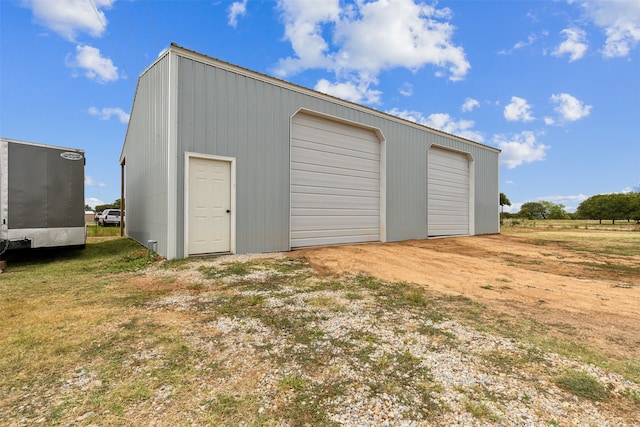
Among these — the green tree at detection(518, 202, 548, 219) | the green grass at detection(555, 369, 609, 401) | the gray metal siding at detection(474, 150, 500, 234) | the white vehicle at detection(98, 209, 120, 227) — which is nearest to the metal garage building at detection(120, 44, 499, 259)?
the gray metal siding at detection(474, 150, 500, 234)

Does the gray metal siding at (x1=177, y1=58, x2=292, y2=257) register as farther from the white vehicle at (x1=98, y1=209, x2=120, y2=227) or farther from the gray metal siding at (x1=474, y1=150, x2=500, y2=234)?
the white vehicle at (x1=98, y1=209, x2=120, y2=227)

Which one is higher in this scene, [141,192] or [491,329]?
[141,192]

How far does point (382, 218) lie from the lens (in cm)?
1018

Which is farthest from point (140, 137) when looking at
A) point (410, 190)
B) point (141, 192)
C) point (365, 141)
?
point (410, 190)

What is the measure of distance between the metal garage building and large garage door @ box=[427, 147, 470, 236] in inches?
3.3

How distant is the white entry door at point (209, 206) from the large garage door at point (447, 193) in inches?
319

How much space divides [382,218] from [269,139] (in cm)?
481

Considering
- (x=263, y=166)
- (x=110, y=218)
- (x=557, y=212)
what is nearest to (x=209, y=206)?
(x=263, y=166)

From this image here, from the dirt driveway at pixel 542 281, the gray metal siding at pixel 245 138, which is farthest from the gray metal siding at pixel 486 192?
the gray metal siding at pixel 245 138

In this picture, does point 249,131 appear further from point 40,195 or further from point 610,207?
point 610,207

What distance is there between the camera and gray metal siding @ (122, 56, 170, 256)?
664 centimetres

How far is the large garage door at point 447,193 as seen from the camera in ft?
39.5

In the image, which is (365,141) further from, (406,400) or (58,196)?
(406,400)

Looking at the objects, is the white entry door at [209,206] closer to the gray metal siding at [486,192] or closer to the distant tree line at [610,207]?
the gray metal siding at [486,192]
